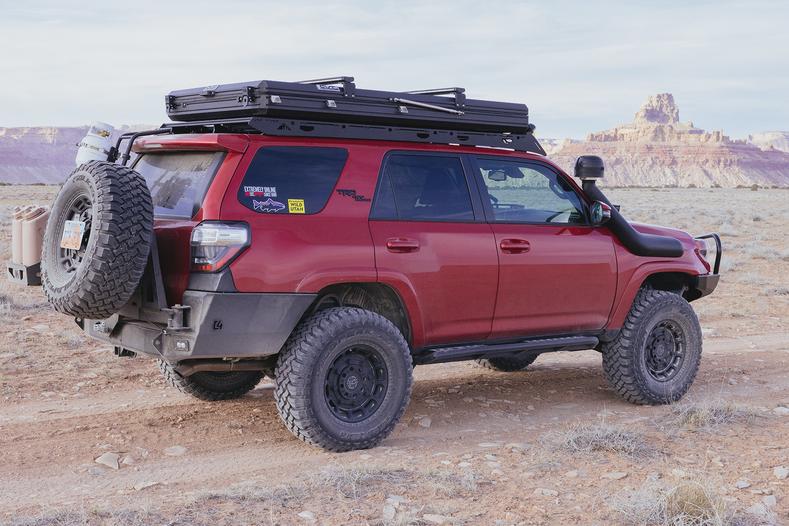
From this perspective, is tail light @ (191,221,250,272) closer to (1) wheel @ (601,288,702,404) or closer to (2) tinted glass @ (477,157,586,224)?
(2) tinted glass @ (477,157,586,224)

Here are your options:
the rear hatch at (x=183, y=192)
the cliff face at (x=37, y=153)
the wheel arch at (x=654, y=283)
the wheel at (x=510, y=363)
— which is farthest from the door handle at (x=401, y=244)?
the cliff face at (x=37, y=153)

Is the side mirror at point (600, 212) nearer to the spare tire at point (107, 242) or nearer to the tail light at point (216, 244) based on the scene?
the tail light at point (216, 244)

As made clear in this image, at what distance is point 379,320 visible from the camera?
18.5ft

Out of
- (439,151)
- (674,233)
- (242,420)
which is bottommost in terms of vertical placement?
(242,420)

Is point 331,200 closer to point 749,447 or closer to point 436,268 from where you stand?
point 436,268

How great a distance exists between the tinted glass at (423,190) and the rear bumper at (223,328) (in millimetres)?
920

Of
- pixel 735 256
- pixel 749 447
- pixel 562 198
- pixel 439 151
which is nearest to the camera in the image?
pixel 749 447

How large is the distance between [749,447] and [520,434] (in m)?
1.49

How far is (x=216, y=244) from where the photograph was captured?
509cm

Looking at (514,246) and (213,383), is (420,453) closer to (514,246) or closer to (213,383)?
(514,246)

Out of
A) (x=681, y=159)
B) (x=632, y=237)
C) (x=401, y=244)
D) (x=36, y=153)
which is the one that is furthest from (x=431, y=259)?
(x=681, y=159)

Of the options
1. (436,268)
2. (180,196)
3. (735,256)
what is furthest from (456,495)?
(735,256)

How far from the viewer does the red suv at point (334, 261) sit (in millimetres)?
5117

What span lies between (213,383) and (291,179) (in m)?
2.13
